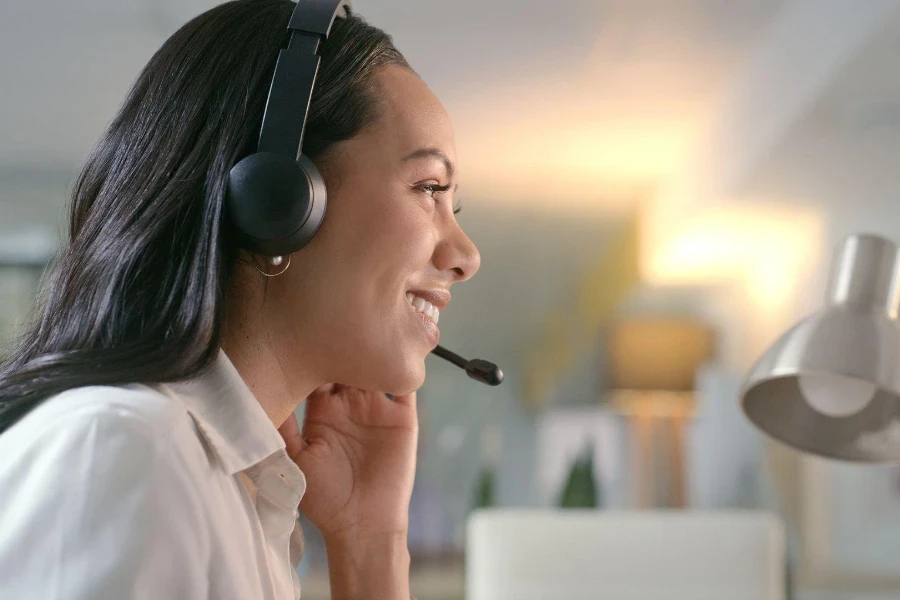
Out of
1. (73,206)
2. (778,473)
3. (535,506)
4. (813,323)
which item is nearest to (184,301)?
(73,206)

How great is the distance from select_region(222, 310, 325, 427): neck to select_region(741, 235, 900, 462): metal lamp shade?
549 millimetres

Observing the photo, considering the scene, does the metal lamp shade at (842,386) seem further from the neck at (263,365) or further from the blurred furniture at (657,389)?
the blurred furniture at (657,389)

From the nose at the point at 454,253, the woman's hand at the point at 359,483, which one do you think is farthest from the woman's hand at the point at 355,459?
the nose at the point at 454,253

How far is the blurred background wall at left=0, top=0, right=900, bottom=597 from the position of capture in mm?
2506

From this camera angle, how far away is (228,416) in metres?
0.70

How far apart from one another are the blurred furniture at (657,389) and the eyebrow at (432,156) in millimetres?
2643

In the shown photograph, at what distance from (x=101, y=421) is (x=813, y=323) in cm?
84

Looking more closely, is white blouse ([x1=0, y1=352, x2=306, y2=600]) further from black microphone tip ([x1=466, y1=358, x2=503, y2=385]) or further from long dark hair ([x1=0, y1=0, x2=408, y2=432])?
black microphone tip ([x1=466, y1=358, x2=503, y2=385])

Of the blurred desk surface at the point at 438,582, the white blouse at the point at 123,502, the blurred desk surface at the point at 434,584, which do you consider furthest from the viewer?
the blurred desk surface at the point at 438,582

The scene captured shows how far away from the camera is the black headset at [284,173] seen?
0.71m

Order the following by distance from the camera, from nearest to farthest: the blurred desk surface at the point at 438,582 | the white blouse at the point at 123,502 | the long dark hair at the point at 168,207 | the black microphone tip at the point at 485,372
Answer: the white blouse at the point at 123,502
the long dark hair at the point at 168,207
the black microphone tip at the point at 485,372
the blurred desk surface at the point at 438,582

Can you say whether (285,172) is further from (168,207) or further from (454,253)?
(454,253)

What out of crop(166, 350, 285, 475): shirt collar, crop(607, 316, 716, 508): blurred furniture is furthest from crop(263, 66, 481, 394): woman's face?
crop(607, 316, 716, 508): blurred furniture

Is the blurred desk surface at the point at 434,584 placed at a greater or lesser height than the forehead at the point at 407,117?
lesser
